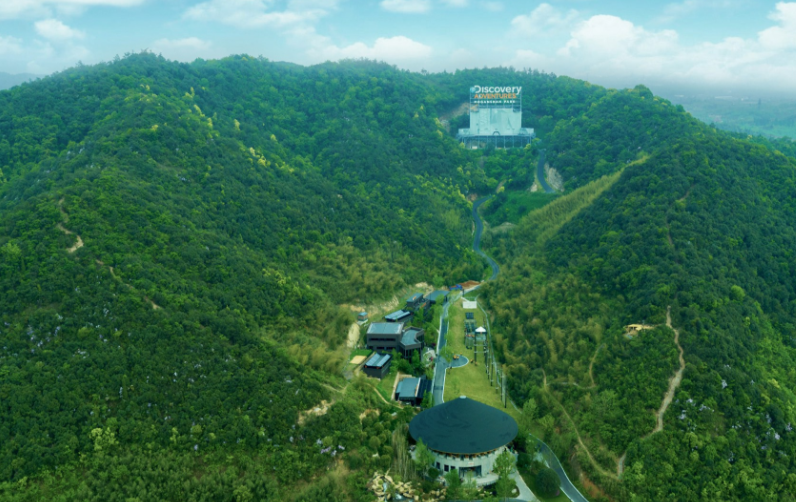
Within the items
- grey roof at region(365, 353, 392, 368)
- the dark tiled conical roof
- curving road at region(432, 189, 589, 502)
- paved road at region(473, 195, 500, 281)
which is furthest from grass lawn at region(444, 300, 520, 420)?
paved road at region(473, 195, 500, 281)

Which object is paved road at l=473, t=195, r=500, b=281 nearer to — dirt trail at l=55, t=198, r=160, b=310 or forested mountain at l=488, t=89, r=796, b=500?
forested mountain at l=488, t=89, r=796, b=500

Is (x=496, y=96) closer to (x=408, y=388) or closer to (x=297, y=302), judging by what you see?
(x=297, y=302)

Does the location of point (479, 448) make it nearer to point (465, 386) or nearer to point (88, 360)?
point (465, 386)

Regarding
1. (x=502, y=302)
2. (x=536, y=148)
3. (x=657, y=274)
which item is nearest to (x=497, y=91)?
(x=536, y=148)

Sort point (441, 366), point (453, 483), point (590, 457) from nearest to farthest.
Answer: point (453, 483) < point (590, 457) < point (441, 366)

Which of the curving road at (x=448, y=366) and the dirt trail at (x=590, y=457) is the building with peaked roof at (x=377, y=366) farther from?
the dirt trail at (x=590, y=457)

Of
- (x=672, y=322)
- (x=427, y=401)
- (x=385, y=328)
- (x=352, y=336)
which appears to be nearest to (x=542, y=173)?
(x=385, y=328)

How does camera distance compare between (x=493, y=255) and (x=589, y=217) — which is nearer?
(x=589, y=217)

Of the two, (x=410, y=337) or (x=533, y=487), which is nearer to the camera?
(x=533, y=487)
